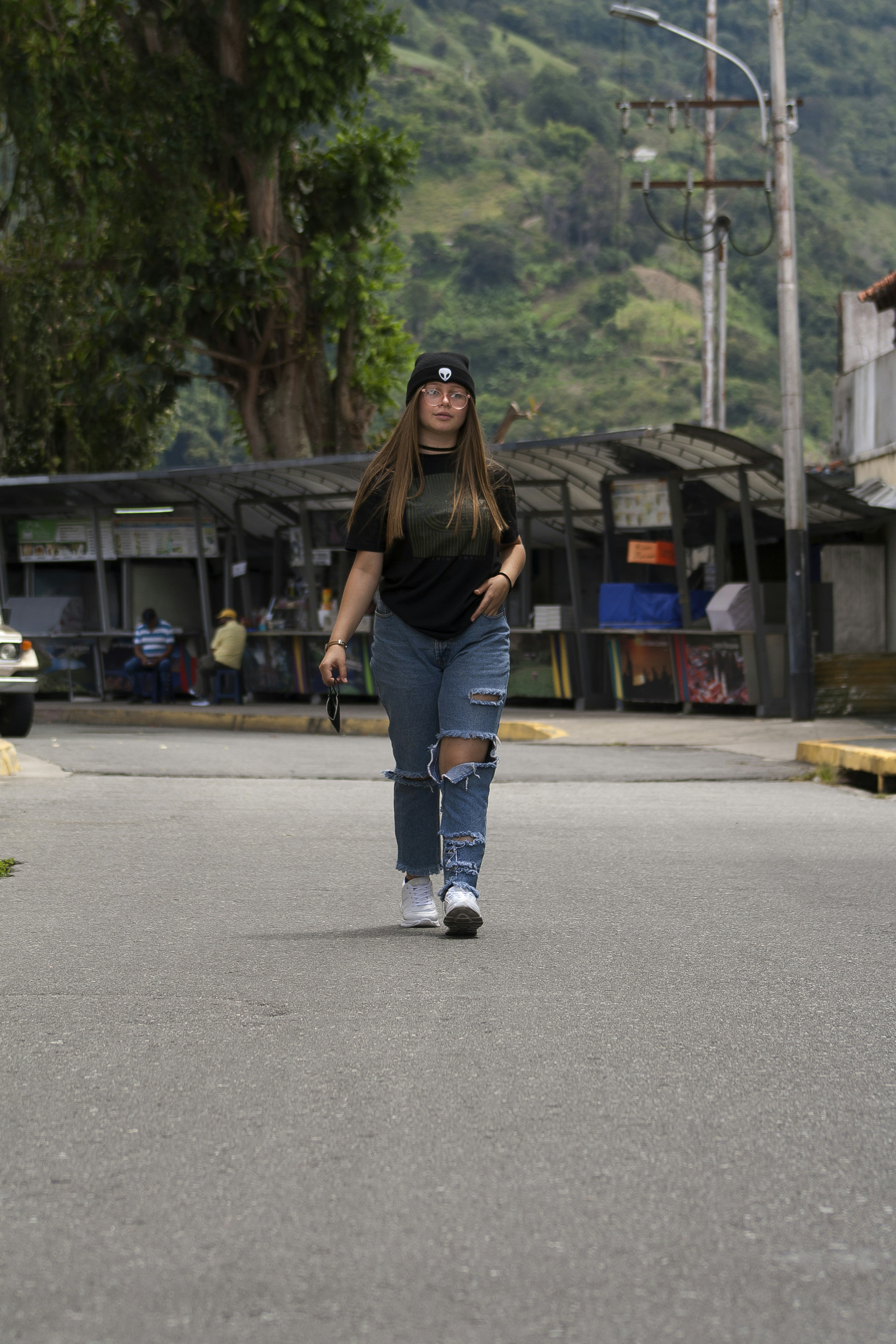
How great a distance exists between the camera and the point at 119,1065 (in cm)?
391

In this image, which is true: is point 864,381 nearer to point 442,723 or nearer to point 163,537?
point 163,537

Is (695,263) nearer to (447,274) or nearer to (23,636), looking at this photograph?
(447,274)

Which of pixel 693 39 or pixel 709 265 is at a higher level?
pixel 693 39

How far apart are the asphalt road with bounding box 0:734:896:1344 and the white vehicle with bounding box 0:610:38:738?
31.0 ft

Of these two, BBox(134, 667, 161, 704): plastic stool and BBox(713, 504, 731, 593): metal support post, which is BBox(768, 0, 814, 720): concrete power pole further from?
BBox(134, 667, 161, 704): plastic stool

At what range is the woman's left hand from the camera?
5453 mm

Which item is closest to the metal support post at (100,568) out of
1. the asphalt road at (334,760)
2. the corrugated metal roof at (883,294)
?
the asphalt road at (334,760)

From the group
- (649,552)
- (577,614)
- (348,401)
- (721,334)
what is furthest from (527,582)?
(721,334)

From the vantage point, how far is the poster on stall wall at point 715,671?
18875 mm

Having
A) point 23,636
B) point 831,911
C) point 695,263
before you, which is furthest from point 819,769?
point 695,263

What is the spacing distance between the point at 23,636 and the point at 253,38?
9110 millimetres

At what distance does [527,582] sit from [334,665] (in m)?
17.1

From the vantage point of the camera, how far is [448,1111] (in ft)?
11.6

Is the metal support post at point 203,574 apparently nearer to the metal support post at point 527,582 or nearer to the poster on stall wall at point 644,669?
the metal support post at point 527,582
